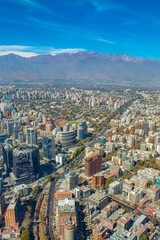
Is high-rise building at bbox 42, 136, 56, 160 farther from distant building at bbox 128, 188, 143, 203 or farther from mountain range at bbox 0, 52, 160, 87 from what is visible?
mountain range at bbox 0, 52, 160, 87

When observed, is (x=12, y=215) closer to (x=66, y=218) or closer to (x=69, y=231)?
(x=66, y=218)

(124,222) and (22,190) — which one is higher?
(22,190)

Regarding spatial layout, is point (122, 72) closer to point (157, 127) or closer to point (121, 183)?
point (157, 127)

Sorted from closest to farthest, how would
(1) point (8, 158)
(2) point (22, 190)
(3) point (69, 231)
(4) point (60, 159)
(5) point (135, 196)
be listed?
1. (3) point (69, 231)
2. (5) point (135, 196)
3. (2) point (22, 190)
4. (1) point (8, 158)
5. (4) point (60, 159)

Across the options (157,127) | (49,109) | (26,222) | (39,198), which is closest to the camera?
(26,222)

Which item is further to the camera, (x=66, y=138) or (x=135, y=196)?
(x=66, y=138)

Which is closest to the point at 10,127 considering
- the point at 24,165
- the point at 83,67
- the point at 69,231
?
the point at 24,165

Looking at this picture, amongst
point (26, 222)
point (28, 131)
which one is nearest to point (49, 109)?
point (28, 131)

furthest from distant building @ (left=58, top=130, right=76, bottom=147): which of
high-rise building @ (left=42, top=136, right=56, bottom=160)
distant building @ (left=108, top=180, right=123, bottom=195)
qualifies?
distant building @ (left=108, top=180, right=123, bottom=195)
